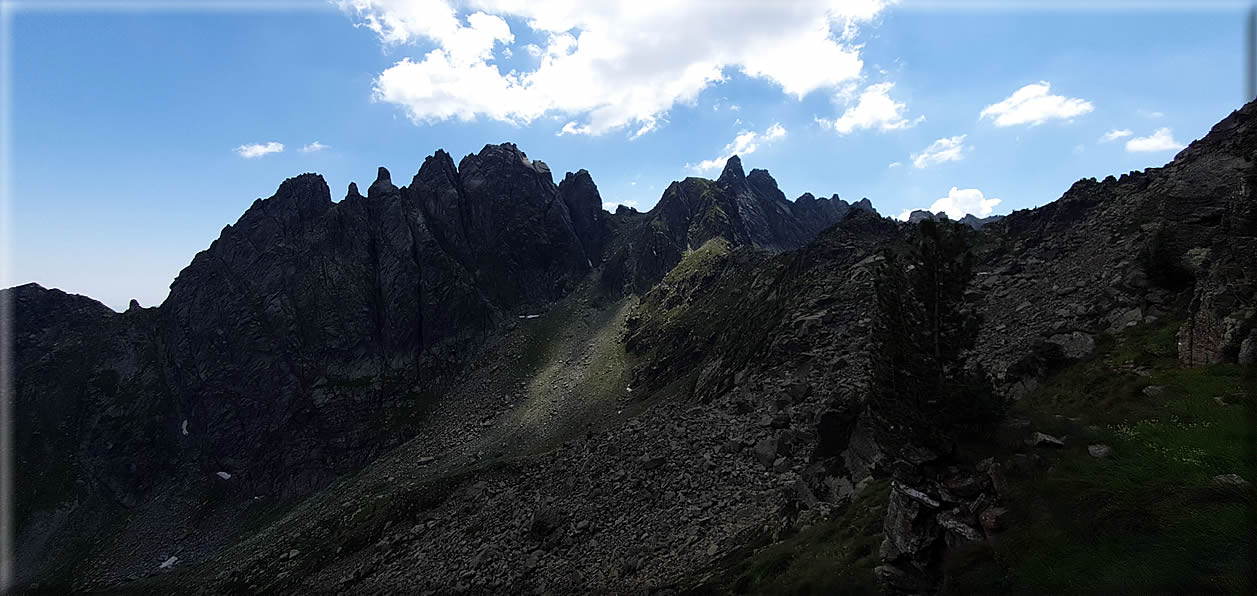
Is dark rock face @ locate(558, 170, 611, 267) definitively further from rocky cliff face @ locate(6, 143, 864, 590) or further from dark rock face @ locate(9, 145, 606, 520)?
dark rock face @ locate(9, 145, 606, 520)

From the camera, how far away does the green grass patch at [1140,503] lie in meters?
10.8

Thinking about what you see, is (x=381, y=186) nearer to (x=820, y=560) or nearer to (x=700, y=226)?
(x=700, y=226)

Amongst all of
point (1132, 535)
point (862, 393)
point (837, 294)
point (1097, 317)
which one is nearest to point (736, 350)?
point (837, 294)

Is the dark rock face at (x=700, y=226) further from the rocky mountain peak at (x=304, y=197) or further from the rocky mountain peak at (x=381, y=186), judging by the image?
the rocky mountain peak at (x=304, y=197)

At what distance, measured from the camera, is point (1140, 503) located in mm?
12727

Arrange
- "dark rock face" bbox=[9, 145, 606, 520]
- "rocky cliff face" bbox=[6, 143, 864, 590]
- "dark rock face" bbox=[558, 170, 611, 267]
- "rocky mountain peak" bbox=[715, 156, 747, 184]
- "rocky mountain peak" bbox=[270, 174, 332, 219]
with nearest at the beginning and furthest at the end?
"rocky cliff face" bbox=[6, 143, 864, 590]
"dark rock face" bbox=[9, 145, 606, 520]
"rocky mountain peak" bbox=[270, 174, 332, 219]
"dark rock face" bbox=[558, 170, 611, 267]
"rocky mountain peak" bbox=[715, 156, 747, 184]

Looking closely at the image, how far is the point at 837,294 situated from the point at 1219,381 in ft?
126

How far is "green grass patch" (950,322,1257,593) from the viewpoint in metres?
10.8

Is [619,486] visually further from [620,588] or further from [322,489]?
[322,489]

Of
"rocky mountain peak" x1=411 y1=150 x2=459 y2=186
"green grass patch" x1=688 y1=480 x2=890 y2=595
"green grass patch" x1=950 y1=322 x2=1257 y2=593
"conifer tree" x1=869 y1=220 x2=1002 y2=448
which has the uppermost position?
"rocky mountain peak" x1=411 y1=150 x2=459 y2=186

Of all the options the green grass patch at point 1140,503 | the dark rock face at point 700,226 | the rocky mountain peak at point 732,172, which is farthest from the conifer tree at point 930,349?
the rocky mountain peak at point 732,172

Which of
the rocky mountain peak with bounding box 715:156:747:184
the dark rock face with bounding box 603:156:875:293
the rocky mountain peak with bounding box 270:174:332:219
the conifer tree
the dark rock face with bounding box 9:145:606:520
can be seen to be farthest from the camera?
the rocky mountain peak with bounding box 715:156:747:184

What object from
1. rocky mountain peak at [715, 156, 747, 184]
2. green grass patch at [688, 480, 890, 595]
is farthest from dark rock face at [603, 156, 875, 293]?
green grass patch at [688, 480, 890, 595]

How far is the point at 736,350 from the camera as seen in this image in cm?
5894
